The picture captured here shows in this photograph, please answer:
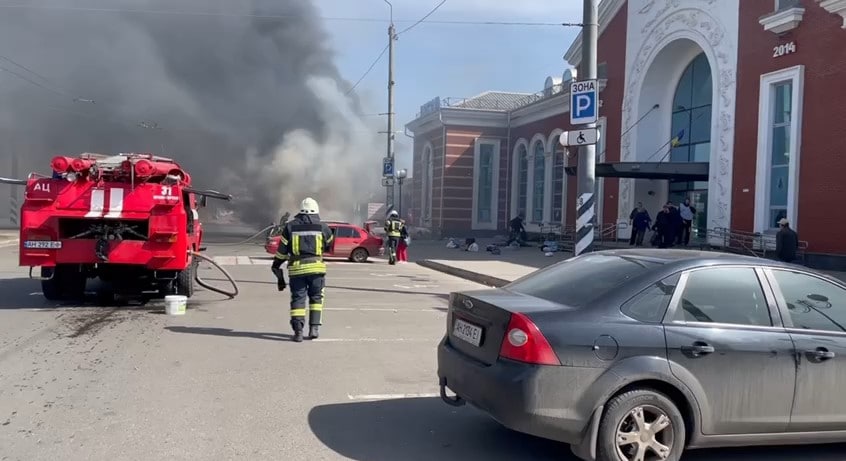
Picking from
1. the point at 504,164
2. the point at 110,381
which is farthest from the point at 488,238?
the point at 110,381

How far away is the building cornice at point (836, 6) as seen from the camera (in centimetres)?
1535

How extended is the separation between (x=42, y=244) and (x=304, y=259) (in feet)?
13.5

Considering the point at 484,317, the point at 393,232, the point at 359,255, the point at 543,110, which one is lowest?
the point at 359,255

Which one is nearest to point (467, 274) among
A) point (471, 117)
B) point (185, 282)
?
point (185, 282)

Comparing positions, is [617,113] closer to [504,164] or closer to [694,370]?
[504,164]

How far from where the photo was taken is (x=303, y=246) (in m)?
7.91

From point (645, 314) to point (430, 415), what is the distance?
1.91 m

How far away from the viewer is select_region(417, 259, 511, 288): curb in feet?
49.4

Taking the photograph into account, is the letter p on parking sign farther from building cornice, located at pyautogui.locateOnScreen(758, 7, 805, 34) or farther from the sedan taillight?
building cornice, located at pyautogui.locateOnScreen(758, 7, 805, 34)

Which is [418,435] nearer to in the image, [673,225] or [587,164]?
[587,164]

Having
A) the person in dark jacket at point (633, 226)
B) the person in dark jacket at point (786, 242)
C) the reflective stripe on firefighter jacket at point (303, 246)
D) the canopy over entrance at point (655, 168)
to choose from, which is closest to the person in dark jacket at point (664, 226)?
the canopy over entrance at point (655, 168)

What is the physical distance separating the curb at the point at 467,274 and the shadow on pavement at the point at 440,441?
873 centimetres

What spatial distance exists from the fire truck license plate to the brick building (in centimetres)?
1535

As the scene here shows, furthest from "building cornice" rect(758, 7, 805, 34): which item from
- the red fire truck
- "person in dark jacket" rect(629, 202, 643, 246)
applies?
the red fire truck
